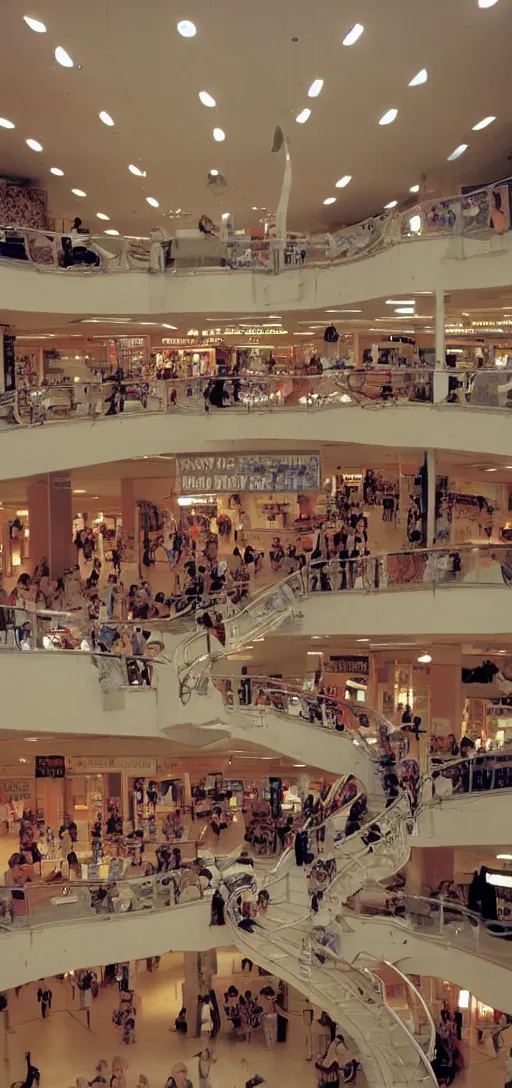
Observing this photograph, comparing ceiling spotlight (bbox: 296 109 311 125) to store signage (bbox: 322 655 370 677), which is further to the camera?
store signage (bbox: 322 655 370 677)

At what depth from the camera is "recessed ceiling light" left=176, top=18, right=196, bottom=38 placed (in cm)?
1728

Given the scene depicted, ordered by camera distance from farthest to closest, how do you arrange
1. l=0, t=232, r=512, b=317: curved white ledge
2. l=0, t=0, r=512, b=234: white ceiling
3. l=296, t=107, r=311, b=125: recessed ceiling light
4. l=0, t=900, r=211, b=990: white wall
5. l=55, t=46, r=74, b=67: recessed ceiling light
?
l=296, t=107, r=311, b=125: recessed ceiling light → l=0, t=232, r=512, b=317: curved white ledge → l=55, t=46, r=74, b=67: recessed ceiling light → l=0, t=0, r=512, b=234: white ceiling → l=0, t=900, r=211, b=990: white wall

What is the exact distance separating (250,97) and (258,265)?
2648 mm

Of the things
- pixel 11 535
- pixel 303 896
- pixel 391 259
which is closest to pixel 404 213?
pixel 391 259

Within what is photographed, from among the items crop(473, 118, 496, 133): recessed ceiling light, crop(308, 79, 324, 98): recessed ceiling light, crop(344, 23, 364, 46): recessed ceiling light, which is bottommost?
crop(473, 118, 496, 133): recessed ceiling light

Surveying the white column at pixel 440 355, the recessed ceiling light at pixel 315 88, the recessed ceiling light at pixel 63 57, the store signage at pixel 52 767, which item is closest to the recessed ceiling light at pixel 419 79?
the recessed ceiling light at pixel 315 88

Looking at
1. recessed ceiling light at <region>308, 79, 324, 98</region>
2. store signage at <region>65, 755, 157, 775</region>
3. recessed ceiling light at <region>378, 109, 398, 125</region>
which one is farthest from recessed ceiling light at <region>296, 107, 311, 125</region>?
store signage at <region>65, 755, 157, 775</region>

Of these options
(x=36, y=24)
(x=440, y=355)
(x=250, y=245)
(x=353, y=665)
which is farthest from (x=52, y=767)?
(x=36, y=24)

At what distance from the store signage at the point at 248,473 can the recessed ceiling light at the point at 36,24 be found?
20.4 ft

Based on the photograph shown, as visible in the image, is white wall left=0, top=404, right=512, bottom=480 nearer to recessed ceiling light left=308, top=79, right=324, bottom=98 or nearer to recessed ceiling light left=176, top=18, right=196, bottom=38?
recessed ceiling light left=308, top=79, right=324, bottom=98

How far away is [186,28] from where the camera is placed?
17.5m

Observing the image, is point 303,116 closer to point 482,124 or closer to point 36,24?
point 482,124

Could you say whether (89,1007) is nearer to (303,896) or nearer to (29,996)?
(29,996)

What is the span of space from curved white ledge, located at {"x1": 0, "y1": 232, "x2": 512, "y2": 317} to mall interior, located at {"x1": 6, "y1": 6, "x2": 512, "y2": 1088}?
5 cm
